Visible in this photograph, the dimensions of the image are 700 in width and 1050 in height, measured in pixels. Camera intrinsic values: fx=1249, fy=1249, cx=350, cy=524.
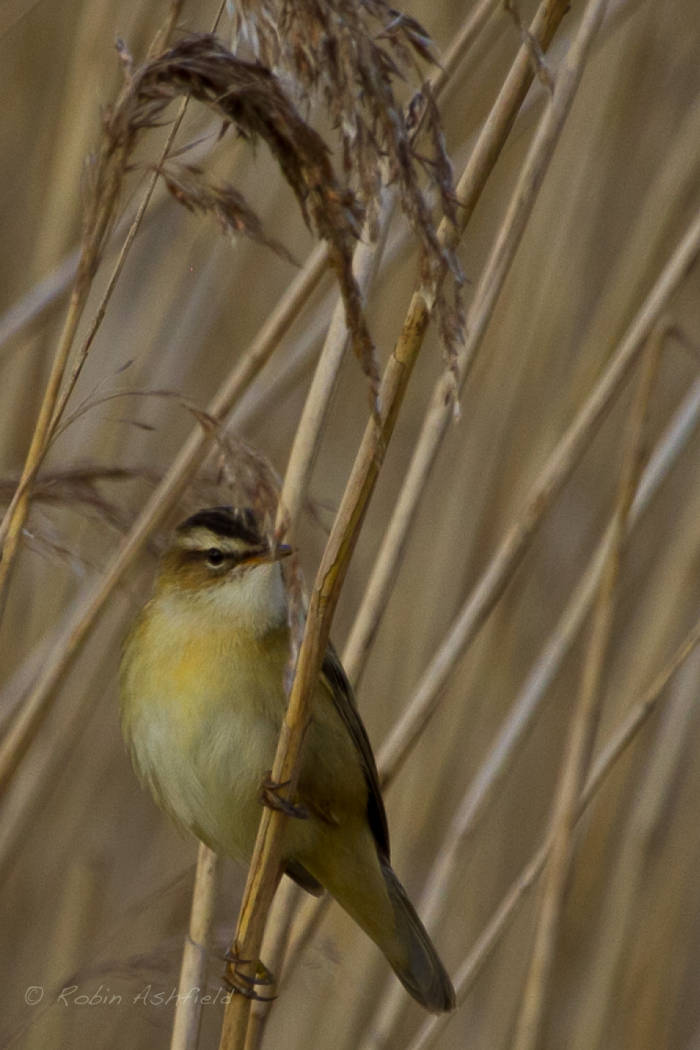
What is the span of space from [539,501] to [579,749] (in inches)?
17.4

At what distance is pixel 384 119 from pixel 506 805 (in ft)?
7.88

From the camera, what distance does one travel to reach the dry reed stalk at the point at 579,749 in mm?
2057

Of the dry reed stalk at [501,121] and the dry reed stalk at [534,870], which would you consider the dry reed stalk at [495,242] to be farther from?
the dry reed stalk at [534,870]

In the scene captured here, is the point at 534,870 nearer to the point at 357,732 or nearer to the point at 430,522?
the point at 357,732

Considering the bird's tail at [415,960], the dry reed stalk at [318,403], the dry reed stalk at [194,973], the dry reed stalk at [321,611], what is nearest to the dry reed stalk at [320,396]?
the dry reed stalk at [318,403]

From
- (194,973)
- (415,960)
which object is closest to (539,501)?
(415,960)

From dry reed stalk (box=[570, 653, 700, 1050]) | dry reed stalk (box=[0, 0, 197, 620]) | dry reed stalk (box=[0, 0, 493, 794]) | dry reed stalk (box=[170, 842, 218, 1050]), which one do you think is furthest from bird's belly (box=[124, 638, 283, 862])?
dry reed stalk (box=[570, 653, 700, 1050])

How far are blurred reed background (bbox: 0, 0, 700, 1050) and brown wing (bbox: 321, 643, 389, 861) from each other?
0.66 ft

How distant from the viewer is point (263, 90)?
42.4 inches

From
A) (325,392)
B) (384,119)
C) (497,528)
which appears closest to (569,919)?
(497,528)

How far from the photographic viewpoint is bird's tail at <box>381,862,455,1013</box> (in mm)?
1965

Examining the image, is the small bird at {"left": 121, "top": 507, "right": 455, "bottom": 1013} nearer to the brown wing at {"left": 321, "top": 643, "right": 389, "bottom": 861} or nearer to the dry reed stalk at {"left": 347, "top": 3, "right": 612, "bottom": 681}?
the brown wing at {"left": 321, "top": 643, "right": 389, "bottom": 861}

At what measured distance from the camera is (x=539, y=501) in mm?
1959

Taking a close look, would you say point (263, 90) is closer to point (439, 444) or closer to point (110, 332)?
point (439, 444)
